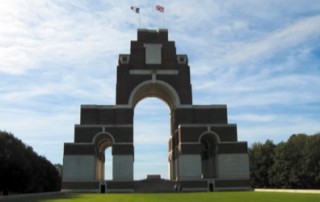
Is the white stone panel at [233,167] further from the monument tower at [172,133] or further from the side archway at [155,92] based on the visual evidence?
the side archway at [155,92]

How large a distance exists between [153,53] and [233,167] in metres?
18.2

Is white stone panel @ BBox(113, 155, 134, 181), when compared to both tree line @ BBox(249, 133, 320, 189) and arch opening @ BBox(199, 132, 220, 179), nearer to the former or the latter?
arch opening @ BBox(199, 132, 220, 179)

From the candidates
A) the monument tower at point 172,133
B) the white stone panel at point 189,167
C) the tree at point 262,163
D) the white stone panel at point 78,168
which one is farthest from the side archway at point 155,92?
the tree at point 262,163

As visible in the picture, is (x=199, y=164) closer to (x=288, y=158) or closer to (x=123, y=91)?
(x=123, y=91)

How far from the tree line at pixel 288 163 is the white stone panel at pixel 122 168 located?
84.6ft

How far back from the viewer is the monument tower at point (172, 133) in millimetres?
52406

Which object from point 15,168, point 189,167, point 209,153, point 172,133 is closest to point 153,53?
point 172,133

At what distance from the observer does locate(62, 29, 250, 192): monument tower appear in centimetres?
5241

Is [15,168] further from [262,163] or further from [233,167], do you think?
[262,163]

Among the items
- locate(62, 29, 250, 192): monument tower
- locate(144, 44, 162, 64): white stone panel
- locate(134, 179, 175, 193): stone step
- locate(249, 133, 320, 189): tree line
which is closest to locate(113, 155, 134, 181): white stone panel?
locate(62, 29, 250, 192): monument tower

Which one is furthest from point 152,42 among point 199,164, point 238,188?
point 238,188

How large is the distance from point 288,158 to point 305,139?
12.6 ft

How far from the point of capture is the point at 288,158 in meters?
66.2

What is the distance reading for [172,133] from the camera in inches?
2424
